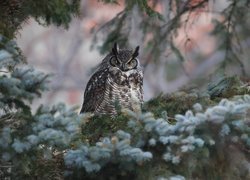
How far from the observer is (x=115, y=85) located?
539cm

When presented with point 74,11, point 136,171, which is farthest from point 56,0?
point 136,171

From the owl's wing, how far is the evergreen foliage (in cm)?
195

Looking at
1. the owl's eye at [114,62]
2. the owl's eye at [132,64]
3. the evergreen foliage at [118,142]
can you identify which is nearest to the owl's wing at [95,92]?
the owl's eye at [114,62]

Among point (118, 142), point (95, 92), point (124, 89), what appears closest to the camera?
point (118, 142)

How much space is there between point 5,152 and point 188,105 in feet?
4.50

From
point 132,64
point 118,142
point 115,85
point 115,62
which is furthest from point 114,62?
point 118,142

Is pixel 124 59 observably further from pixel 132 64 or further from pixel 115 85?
pixel 115 85

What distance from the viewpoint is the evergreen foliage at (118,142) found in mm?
2891

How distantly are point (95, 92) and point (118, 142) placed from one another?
2.56 meters

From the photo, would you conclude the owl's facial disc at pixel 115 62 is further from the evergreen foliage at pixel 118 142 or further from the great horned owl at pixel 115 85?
the evergreen foliage at pixel 118 142

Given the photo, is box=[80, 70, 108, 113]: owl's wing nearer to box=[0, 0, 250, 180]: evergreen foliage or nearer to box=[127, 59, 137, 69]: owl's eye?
box=[127, 59, 137, 69]: owl's eye

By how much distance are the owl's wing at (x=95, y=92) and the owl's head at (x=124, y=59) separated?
15cm

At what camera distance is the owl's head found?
5.54 metres

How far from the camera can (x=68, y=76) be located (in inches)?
618
